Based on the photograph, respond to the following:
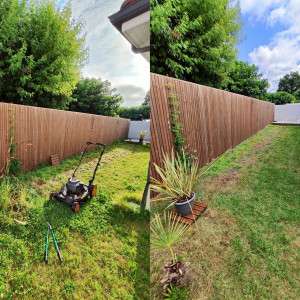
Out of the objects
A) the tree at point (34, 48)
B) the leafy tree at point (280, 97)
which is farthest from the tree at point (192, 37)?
the leafy tree at point (280, 97)

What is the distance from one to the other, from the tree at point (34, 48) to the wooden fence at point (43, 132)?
1.12 metres

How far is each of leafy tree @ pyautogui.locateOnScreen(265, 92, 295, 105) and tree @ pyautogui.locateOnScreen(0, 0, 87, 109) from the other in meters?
10.2

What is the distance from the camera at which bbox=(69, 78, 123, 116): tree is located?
27.0 ft

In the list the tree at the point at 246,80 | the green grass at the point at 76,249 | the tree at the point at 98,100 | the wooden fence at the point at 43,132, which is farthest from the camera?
the tree at the point at 246,80

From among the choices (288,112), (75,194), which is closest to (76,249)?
(75,194)

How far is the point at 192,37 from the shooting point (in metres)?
3.81

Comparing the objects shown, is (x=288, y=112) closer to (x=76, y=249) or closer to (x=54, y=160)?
(x=54, y=160)

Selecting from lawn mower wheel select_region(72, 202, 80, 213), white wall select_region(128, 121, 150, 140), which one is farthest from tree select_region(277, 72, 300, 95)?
lawn mower wheel select_region(72, 202, 80, 213)

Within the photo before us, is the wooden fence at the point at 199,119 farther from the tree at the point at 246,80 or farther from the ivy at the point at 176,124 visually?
the tree at the point at 246,80

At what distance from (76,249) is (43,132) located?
3254 mm

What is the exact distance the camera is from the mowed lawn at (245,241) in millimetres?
1197

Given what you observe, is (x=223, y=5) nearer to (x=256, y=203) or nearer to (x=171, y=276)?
(x=256, y=203)

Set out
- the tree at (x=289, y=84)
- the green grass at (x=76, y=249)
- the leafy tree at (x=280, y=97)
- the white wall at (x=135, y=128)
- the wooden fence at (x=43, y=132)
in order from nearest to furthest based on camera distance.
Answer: the green grass at (x=76, y=249), the wooden fence at (x=43, y=132), the white wall at (x=135, y=128), the tree at (x=289, y=84), the leafy tree at (x=280, y=97)

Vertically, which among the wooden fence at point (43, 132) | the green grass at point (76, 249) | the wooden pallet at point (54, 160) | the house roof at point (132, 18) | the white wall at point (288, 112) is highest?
the white wall at point (288, 112)
